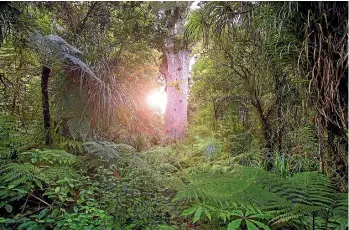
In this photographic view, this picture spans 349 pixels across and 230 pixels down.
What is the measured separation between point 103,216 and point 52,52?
189 centimetres

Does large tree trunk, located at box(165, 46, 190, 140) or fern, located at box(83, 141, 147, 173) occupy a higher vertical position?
large tree trunk, located at box(165, 46, 190, 140)

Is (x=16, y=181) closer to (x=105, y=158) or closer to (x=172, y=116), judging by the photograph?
(x=105, y=158)

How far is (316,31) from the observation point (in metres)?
1.77

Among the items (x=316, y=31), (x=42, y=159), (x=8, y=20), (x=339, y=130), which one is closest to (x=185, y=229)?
(x=339, y=130)

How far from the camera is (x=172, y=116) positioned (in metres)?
5.55

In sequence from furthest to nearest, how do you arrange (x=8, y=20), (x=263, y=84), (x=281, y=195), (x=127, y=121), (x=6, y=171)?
(x=127, y=121) → (x=263, y=84) → (x=8, y=20) → (x=6, y=171) → (x=281, y=195)

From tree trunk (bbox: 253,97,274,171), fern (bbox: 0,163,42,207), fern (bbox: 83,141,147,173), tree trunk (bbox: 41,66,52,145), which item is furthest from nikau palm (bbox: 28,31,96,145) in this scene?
tree trunk (bbox: 253,97,274,171)

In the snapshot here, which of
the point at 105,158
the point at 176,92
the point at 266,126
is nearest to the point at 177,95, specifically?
the point at 176,92

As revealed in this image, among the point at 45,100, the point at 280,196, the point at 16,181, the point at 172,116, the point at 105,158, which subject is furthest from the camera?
the point at 172,116

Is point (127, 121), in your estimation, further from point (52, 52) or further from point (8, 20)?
point (8, 20)

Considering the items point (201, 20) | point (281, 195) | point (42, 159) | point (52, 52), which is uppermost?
point (201, 20)

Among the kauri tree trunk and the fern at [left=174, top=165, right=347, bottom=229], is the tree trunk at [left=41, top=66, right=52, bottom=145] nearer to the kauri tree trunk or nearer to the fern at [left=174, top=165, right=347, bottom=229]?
the fern at [left=174, top=165, right=347, bottom=229]

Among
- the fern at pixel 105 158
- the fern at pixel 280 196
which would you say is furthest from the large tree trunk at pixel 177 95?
the fern at pixel 280 196

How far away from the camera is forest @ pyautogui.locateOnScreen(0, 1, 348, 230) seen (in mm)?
1582
